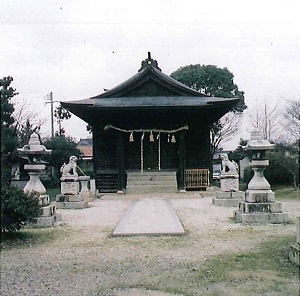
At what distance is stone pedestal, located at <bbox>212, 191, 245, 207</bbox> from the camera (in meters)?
14.4

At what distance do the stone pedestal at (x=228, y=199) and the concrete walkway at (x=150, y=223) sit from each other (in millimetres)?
2129

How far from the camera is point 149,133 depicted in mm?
22359

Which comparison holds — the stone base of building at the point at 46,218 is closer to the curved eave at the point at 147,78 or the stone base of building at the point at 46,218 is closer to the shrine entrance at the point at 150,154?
the shrine entrance at the point at 150,154

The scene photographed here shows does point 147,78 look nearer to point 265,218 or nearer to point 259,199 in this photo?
point 259,199

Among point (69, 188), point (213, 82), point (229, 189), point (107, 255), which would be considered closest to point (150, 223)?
point (107, 255)

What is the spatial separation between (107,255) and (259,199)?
4894 mm

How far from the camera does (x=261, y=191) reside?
10.3 meters

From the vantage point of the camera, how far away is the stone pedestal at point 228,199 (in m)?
14.4

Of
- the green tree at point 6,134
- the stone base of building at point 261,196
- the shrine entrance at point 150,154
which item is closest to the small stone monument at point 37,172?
the stone base of building at point 261,196

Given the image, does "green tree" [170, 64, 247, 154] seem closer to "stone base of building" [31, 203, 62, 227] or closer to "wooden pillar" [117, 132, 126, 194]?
"wooden pillar" [117, 132, 126, 194]

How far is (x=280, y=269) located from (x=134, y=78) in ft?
60.1

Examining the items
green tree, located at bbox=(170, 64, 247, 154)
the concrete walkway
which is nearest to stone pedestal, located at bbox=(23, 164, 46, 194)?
the concrete walkway

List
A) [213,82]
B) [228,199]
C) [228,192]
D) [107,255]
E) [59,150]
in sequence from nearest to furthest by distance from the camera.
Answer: [107,255] < [228,199] < [228,192] < [59,150] < [213,82]

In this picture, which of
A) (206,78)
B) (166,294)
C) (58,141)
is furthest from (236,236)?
(206,78)
